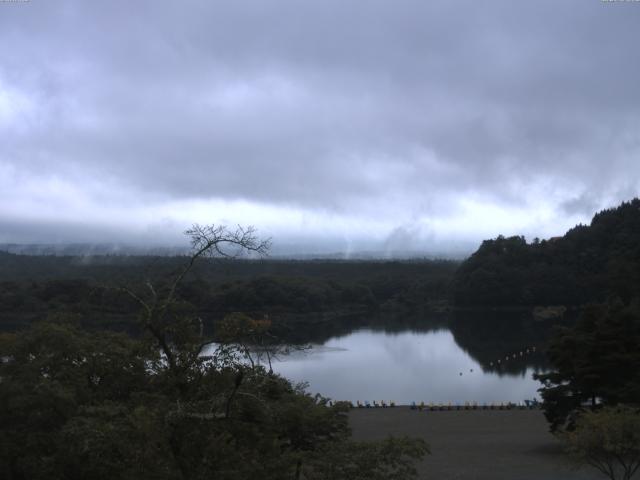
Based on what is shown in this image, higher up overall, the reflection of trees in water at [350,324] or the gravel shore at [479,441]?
the gravel shore at [479,441]

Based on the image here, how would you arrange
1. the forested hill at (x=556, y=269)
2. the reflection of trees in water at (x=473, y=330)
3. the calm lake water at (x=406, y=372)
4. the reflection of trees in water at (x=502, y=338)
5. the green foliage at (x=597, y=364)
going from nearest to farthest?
the green foliage at (x=597, y=364) < the calm lake water at (x=406, y=372) < the reflection of trees in water at (x=502, y=338) < the reflection of trees in water at (x=473, y=330) < the forested hill at (x=556, y=269)

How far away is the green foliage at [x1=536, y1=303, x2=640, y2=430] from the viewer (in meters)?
15.1

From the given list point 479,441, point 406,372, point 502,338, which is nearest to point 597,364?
point 479,441

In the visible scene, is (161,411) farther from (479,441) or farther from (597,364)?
(479,441)

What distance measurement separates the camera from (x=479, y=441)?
Answer: 1706cm

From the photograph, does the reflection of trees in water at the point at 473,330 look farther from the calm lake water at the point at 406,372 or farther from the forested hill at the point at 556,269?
the forested hill at the point at 556,269

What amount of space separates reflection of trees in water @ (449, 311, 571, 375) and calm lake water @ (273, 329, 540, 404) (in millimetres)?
218

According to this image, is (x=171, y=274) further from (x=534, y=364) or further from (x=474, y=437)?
(x=534, y=364)

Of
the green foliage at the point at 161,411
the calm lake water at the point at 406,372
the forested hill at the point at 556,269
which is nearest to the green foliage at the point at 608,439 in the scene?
the green foliage at the point at 161,411

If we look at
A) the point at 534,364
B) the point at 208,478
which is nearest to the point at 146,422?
the point at 208,478

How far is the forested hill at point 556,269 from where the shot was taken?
6700cm

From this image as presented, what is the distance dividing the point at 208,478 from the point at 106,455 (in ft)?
3.15

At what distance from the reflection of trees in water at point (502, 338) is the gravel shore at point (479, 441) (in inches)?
437

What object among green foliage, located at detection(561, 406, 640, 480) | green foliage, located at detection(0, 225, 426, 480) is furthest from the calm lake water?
green foliage, located at detection(0, 225, 426, 480)
